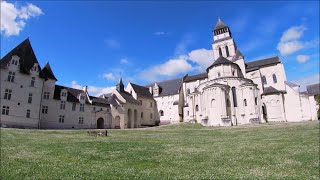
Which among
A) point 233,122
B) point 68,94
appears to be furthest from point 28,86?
point 233,122

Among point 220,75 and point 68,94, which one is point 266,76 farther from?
point 68,94

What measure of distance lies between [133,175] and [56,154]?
25.8 ft

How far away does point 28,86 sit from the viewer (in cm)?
4412

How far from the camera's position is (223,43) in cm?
7988

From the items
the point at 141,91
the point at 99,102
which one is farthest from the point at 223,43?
→ the point at 99,102

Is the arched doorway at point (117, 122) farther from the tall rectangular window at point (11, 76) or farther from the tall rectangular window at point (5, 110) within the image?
the tall rectangular window at point (11, 76)

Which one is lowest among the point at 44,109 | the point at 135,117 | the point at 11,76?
the point at 135,117

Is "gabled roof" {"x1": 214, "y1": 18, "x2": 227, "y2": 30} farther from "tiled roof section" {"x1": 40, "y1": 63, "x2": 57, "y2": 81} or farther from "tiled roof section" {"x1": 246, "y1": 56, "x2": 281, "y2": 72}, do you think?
"tiled roof section" {"x1": 40, "y1": 63, "x2": 57, "y2": 81}

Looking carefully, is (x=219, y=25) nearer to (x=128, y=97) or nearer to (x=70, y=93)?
(x=128, y=97)

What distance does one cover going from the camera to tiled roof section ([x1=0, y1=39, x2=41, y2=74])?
42.5 metres

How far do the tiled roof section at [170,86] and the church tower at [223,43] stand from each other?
1761 cm

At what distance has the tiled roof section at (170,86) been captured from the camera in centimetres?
7256

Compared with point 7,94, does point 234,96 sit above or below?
above

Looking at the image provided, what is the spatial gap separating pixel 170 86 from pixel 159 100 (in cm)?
613
